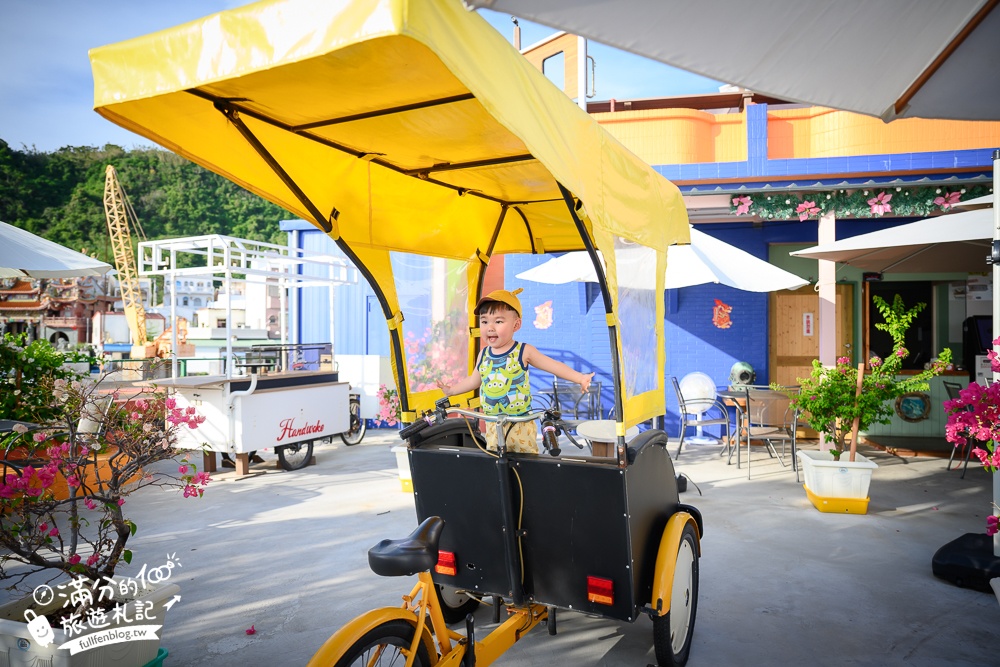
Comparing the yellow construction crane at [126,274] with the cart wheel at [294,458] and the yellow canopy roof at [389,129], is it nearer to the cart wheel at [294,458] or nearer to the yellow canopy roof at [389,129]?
the cart wheel at [294,458]

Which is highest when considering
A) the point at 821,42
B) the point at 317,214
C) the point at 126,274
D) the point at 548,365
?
the point at 126,274

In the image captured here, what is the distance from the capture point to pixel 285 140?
2.76m

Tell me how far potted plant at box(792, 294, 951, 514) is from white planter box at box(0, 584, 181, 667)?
5337 mm

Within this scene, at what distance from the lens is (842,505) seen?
5805 mm

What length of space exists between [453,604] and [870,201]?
7.55 metres

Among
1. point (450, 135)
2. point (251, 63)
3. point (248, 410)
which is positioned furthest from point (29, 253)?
point (251, 63)

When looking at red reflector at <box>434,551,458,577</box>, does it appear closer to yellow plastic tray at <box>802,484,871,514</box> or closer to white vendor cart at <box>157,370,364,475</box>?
yellow plastic tray at <box>802,484,871,514</box>

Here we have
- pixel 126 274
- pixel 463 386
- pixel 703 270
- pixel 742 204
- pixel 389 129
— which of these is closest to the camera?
pixel 389 129

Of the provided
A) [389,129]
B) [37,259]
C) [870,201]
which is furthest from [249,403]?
[870,201]

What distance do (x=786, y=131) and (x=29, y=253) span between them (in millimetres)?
9621

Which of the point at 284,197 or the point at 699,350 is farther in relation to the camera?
the point at 699,350

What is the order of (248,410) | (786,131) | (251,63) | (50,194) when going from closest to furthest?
(251,63) < (248,410) < (786,131) < (50,194)

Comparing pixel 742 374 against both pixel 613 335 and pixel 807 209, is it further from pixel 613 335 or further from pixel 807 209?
pixel 613 335

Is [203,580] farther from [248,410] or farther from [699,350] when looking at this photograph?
[699,350]
